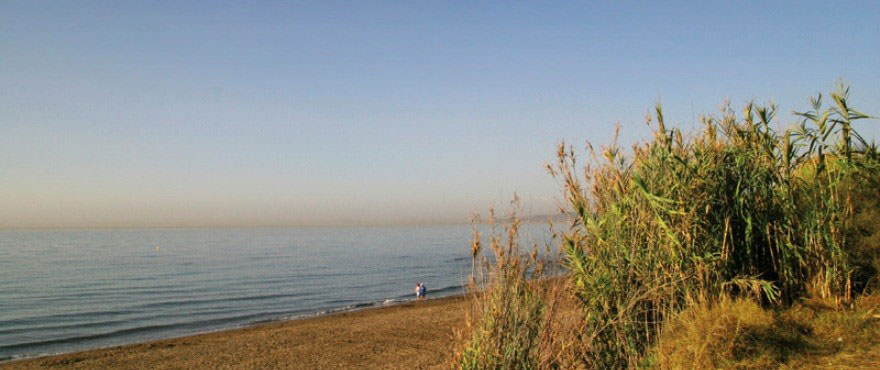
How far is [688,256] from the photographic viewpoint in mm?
5641

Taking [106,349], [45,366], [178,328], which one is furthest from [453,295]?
[45,366]

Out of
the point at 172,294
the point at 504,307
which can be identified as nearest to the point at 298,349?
the point at 504,307

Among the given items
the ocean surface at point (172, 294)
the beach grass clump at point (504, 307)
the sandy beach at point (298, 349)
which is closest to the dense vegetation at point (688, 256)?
the beach grass clump at point (504, 307)

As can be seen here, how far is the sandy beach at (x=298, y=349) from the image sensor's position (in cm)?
1079

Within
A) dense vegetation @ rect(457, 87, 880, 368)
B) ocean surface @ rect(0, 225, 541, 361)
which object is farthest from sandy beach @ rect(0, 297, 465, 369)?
dense vegetation @ rect(457, 87, 880, 368)

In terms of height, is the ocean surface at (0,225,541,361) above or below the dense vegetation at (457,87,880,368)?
below

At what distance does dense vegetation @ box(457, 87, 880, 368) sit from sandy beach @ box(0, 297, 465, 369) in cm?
444

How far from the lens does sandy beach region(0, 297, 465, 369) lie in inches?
425

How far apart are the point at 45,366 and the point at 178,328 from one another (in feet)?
17.1

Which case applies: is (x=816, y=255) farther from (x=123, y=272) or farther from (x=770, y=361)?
(x=123, y=272)

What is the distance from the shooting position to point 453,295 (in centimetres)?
2328

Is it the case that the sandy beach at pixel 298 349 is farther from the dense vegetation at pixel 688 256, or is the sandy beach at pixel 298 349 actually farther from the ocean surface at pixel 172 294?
the dense vegetation at pixel 688 256

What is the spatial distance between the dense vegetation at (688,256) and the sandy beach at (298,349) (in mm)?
4438

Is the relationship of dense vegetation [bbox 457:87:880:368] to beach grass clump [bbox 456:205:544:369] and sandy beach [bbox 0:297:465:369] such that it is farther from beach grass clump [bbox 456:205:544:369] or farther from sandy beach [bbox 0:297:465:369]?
sandy beach [bbox 0:297:465:369]
